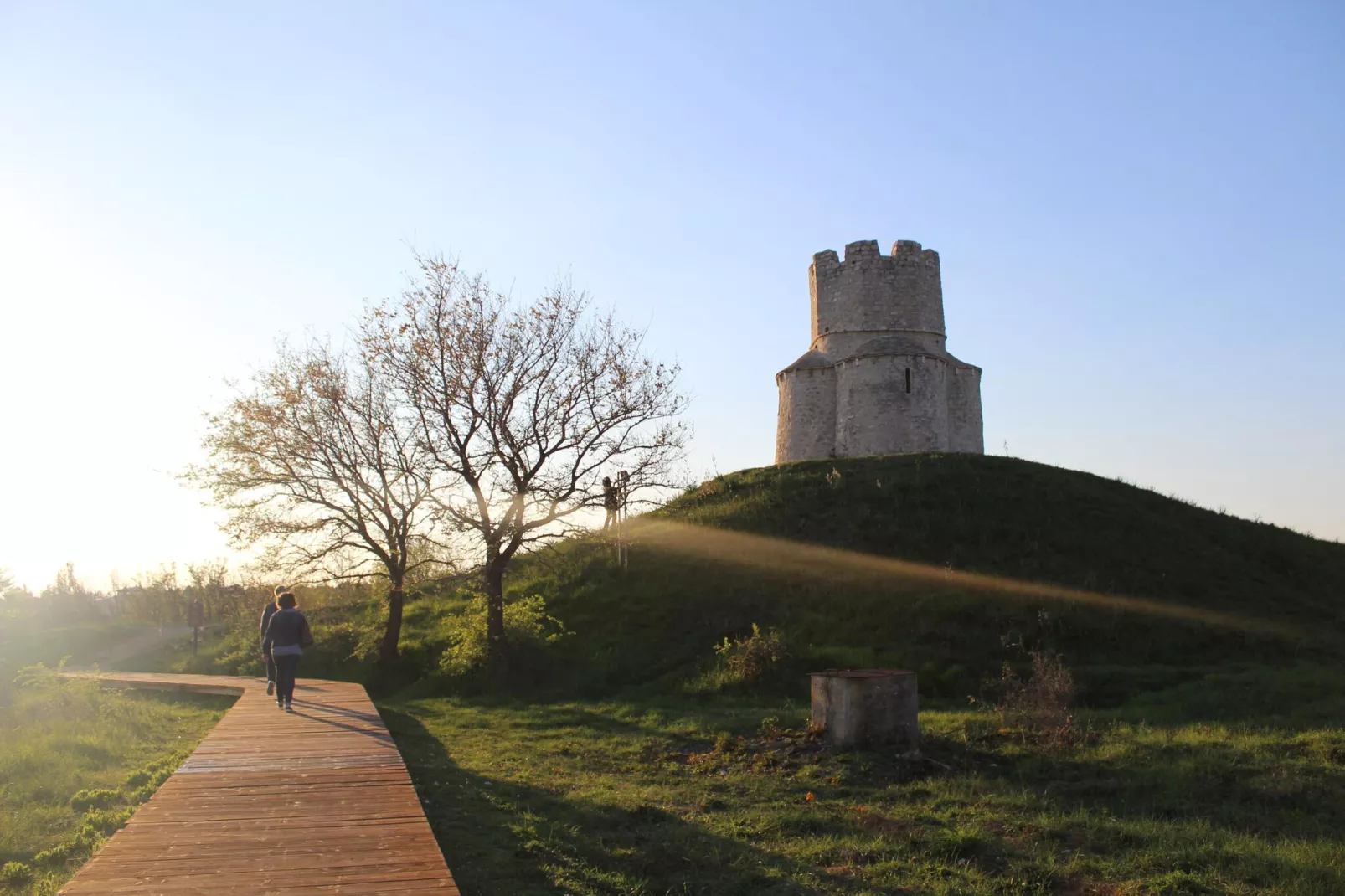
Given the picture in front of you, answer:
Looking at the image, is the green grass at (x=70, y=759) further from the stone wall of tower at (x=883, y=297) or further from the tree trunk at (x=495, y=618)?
the stone wall of tower at (x=883, y=297)

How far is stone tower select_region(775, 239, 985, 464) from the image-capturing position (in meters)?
39.3

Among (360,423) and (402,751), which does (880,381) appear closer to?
(360,423)

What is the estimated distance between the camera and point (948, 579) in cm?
2381

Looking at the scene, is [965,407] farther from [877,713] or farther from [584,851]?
[584,851]

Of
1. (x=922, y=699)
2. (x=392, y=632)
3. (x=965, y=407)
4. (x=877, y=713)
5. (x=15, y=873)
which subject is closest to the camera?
(x=15, y=873)

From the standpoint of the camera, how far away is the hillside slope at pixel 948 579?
20422mm

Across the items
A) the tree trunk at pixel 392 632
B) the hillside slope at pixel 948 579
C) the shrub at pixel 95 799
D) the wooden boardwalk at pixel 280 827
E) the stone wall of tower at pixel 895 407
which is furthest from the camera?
the stone wall of tower at pixel 895 407

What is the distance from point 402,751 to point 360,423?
11802 mm

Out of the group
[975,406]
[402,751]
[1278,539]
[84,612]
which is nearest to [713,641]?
[402,751]

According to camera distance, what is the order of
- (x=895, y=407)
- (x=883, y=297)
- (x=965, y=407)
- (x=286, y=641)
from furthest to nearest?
(x=965, y=407), (x=883, y=297), (x=895, y=407), (x=286, y=641)

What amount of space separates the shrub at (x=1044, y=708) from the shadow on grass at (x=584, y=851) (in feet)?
19.3

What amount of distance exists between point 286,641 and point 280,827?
771cm

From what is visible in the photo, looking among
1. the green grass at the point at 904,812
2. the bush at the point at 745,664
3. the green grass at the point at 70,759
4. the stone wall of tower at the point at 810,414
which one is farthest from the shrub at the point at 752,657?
the stone wall of tower at the point at 810,414

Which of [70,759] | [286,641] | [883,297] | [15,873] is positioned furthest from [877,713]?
[883,297]
